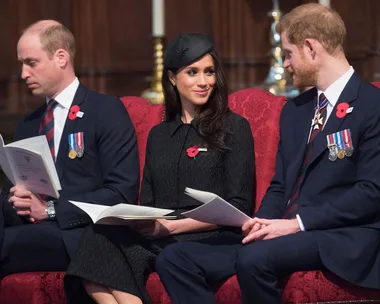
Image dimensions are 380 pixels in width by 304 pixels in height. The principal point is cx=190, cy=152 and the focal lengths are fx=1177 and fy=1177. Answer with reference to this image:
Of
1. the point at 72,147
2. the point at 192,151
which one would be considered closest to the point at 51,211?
the point at 72,147

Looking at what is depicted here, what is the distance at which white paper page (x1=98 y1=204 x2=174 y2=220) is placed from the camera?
13.3 feet

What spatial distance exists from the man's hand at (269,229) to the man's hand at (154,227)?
381 mm

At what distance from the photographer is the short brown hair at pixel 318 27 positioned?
425 centimetres

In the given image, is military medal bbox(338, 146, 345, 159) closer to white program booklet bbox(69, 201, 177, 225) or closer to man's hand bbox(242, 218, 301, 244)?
man's hand bbox(242, 218, 301, 244)

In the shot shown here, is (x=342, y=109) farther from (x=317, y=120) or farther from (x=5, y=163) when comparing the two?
(x=5, y=163)

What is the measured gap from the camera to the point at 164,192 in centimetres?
458

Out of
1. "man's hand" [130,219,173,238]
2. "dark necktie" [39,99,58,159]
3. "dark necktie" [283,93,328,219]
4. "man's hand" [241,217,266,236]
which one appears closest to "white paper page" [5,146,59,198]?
"dark necktie" [39,99,58,159]

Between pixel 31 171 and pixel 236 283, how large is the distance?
3.03 feet

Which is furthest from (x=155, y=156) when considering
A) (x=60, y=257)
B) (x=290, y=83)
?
(x=290, y=83)

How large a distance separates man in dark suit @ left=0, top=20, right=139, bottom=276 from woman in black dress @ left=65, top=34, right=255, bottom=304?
0.13 meters

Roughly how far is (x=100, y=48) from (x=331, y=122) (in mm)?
3147

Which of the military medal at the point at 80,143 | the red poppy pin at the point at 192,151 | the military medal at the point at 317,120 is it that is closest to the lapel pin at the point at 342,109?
the military medal at the point at 317,120

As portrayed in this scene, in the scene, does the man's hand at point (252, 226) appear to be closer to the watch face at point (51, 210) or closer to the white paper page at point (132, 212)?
the white paper page at point (132, 212)

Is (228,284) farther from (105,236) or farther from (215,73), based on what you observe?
(215,73)
